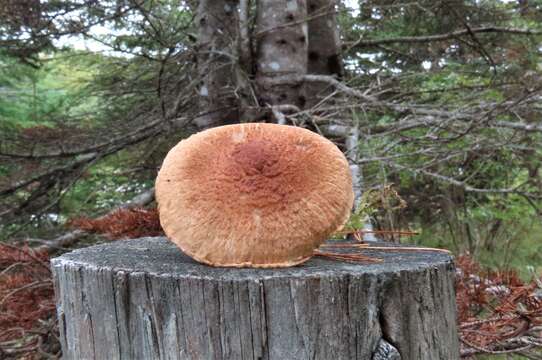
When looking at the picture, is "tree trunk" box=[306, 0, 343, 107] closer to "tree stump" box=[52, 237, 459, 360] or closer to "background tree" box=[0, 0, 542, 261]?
"background tree" box=[0, 0, 542, 261]

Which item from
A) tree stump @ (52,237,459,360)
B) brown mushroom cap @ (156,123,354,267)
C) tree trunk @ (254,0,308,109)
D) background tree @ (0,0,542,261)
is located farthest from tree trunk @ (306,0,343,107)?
tree stump @ (52,237,459,360)

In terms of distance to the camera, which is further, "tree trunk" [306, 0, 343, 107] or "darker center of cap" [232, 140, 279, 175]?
"tree trunk" [306, 0, 343, 107]

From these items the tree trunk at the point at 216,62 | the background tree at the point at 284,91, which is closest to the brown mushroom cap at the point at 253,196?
the background tree at the point at 284,91

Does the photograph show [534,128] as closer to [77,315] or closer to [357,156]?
[357,156]

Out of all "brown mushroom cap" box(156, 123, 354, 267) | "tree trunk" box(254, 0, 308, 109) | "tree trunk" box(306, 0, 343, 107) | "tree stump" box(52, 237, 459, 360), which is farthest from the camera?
"tree trunk" box(306, 0, 343, 107)

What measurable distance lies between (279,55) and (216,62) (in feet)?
1.59

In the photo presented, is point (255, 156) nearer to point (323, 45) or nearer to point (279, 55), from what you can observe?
point (279, 55)

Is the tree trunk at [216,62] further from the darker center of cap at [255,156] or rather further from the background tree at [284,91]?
the darker center of cap at [255,156]

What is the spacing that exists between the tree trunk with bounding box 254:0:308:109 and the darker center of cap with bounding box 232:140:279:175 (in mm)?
2548

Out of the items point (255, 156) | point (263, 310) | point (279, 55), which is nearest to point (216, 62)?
point (279, 55)

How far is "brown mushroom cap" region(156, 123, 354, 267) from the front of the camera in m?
1.36

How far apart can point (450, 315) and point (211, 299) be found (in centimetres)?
66

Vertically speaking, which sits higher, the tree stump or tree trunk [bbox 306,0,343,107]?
tree trunk [bbox 306,0,343,107]

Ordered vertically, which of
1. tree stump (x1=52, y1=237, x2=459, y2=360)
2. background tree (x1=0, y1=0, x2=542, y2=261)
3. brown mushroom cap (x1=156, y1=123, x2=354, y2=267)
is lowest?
tree stump (x1=52, y1=237, x2=459, y2=360)
